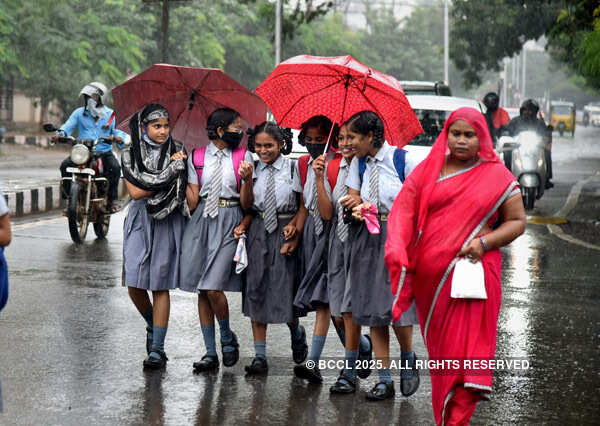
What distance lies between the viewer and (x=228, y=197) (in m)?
6.98

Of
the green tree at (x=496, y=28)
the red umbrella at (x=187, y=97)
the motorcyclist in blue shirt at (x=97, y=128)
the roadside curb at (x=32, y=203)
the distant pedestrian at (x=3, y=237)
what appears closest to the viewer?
the distant pedestrian at (x=3, y=237)

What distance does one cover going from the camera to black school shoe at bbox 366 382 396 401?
6406mm

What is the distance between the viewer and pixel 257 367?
22.8 feet

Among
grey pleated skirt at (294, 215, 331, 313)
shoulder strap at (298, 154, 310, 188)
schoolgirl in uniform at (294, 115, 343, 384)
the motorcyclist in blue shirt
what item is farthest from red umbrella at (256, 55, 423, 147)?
the motorcyclist in blue shirt

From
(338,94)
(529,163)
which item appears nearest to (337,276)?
(338,94)

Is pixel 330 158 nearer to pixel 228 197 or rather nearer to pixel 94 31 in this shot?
pixel 228 197

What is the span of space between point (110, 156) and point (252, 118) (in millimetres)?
7088

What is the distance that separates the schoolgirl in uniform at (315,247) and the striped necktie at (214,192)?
52 cm

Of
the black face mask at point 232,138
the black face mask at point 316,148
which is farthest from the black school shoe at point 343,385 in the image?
the black face mask at point 232,138

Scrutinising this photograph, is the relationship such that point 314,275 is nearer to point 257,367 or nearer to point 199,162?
point 257,367

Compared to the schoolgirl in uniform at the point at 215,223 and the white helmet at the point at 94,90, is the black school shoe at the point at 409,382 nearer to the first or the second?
the schoolgirl in uniform at the point at 215,223

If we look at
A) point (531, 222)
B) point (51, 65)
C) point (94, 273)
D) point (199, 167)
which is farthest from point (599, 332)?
point (51, 65)

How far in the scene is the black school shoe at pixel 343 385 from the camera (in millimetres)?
→ 6512

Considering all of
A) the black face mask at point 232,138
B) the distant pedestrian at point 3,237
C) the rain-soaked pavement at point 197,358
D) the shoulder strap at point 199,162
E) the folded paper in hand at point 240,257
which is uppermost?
the black face mask at point 232,138
